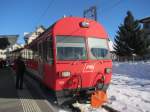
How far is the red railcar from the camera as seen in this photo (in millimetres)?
10398

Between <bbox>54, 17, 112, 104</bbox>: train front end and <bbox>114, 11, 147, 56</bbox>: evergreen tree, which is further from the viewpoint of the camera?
<bbox>114, 11, 147, 56</bbox>: evergreen tree

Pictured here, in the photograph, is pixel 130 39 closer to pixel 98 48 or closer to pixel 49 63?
pixel 98 48

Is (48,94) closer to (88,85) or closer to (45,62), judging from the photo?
(45,62)

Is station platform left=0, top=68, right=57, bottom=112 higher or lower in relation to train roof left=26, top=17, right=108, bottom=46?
lower

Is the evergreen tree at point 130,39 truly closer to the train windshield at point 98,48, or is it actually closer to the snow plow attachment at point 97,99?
the train windshield at point 98,48

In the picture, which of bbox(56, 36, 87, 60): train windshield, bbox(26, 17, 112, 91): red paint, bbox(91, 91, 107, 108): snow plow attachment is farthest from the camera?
bbox(56, 36, 87, 60): train windshield

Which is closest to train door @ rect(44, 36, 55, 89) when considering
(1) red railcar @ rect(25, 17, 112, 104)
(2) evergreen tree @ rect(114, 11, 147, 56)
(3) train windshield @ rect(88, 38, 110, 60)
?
(1) red railcar @ rect(25, 17, 112, 104)

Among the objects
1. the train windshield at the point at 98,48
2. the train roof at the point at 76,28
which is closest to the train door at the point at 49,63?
the train roof at the point at 76,28

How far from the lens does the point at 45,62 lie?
12.0 metres

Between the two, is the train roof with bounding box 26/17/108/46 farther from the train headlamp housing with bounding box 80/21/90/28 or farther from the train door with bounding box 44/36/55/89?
the train door with bounding box 44/36/55/89

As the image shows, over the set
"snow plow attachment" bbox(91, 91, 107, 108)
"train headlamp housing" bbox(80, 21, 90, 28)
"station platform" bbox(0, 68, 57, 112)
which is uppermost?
"train headlamp housing" bbox(80, 21, 90, 28)

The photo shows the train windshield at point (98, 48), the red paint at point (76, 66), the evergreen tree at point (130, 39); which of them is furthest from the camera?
the evergreen tree at point (130, 39)

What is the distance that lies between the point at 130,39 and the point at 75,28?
45505 millimetres

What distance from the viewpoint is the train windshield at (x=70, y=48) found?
34.6 ft
